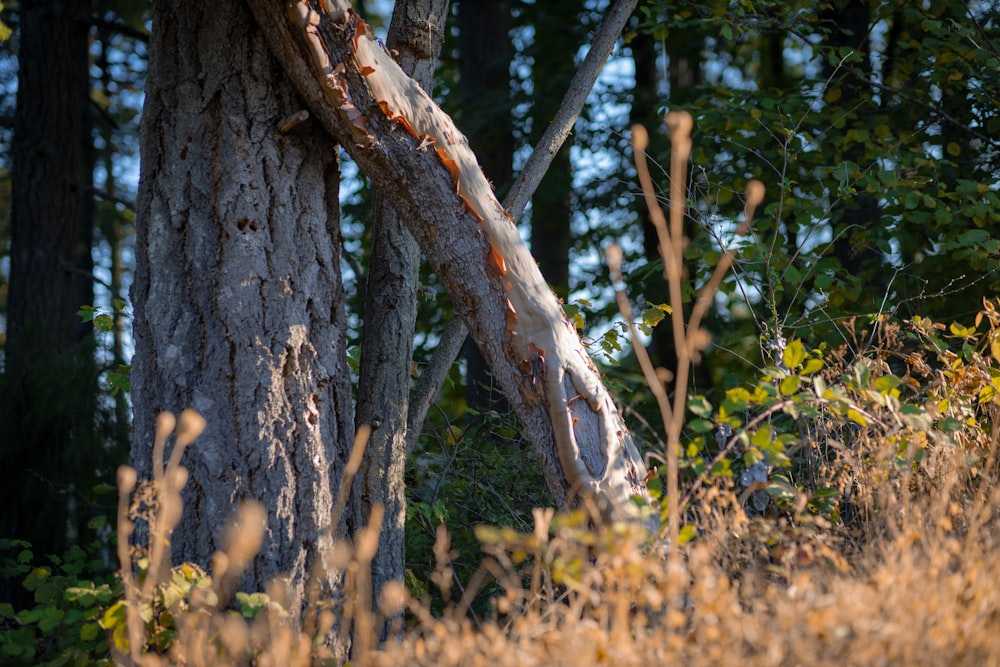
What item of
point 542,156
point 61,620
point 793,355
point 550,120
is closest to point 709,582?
point 793,355

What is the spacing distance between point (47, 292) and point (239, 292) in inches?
224

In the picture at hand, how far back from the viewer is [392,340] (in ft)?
13.7

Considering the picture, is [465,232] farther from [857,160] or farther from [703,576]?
[857,160]

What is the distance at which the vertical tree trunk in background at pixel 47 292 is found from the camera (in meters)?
7.07

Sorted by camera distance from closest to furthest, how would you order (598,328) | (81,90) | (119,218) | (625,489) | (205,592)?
1. (205,592)
2. (625,489)
3. (81,90)
4. (598,328)
5. (119,218)

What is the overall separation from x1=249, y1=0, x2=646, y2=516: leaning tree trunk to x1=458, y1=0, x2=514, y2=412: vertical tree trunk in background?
5598mm

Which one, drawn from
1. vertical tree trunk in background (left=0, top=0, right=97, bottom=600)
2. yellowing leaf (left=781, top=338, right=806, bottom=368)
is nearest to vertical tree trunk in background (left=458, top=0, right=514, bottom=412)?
vertical tree trunk in background (left=0, top=0, right=97, bottom=600)

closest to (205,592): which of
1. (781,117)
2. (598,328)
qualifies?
(781,117)

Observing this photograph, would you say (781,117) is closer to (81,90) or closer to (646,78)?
(646,78)

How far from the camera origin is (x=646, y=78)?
10602mm

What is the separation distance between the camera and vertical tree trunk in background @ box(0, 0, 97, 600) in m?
7.07

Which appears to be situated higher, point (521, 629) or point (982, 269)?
point (982, 269)

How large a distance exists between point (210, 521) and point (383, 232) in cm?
166

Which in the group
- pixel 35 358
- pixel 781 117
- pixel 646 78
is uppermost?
pixel 646 78
